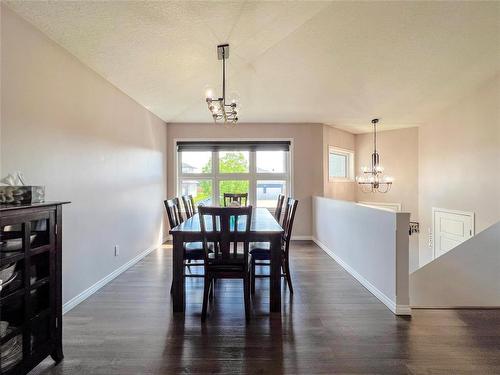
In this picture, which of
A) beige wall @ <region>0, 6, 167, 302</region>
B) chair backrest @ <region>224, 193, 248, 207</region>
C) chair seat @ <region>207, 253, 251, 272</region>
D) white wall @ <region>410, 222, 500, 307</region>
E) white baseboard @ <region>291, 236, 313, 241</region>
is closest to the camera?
beige wall @ <region>0, 6, 167, 302</region>

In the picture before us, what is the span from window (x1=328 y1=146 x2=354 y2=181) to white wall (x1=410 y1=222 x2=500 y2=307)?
262cm

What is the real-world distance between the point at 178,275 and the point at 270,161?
3.43 metres

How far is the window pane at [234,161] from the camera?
5352 mm

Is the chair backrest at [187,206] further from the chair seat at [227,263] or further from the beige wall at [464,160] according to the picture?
the beige wall at [464,160]

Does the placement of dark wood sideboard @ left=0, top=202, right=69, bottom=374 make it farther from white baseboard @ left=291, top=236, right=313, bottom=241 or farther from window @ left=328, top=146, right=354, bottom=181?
window @ left=328, top=146, right=354, bottom=181

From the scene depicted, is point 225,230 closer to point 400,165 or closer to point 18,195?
point 18,195

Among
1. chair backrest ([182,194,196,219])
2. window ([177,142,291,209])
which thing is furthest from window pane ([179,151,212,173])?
chair backrest ([182,194,196,219])

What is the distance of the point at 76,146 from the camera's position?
8.31ft

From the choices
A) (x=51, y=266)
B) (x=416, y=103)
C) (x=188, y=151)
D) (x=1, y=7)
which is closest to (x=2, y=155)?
(x=51, y=266)

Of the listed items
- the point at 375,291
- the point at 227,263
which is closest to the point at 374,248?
the point at 375,291

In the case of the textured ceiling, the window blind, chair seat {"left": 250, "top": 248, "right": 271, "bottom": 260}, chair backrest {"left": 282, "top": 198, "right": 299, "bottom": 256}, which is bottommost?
chair seat {"left": 250, "top": 248, "right": 271, "bottom": 260}

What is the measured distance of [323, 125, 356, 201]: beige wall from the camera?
5295mm

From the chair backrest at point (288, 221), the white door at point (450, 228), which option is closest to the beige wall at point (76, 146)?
the chair backrest at point (288, 221)

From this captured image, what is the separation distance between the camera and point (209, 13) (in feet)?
7.68
